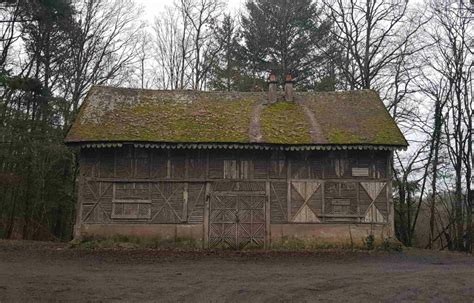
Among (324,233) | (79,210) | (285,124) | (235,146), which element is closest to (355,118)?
(285,124)

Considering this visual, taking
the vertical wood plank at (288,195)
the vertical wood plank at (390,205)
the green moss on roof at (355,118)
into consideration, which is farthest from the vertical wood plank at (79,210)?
the vertical wood plank at (390,205)

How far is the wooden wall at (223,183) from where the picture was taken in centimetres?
1884

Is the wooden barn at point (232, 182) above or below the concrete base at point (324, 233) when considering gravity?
above

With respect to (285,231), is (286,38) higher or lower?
higher

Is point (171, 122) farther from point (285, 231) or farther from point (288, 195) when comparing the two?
point (285, 231)

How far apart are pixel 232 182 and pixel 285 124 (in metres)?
3.35

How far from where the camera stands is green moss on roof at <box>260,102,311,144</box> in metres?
19.0

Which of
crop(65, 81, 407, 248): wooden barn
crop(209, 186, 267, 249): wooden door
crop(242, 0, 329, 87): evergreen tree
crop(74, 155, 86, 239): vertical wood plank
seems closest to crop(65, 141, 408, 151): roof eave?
crop(65, 81, 407, 248): wooden barn

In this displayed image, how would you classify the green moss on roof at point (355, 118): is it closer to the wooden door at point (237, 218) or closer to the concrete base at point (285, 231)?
the concrete base at point (285, 231)

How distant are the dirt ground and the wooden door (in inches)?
39.9

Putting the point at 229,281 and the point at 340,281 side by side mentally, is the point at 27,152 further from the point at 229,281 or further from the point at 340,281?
the point at 340,281

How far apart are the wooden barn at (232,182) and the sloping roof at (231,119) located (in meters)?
0.08

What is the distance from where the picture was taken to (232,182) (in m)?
19.2

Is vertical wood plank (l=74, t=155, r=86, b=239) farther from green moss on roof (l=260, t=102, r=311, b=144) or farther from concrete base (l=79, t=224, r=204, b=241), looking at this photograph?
green moss on roof (l=260, t=102, r=311, b=144)
